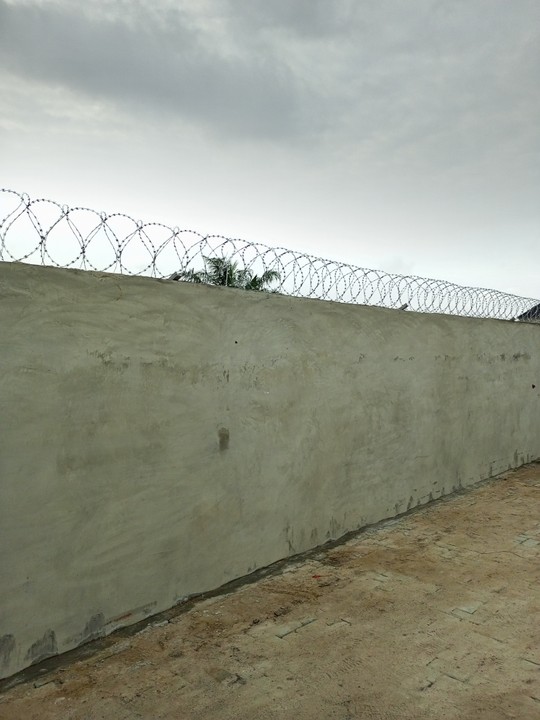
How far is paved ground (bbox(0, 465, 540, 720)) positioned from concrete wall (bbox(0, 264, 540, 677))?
0.28 meters

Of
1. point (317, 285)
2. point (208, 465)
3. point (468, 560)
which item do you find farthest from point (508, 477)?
point (208, 465)

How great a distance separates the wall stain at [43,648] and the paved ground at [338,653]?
0.13m

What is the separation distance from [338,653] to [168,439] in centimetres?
148

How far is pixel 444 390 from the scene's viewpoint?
18.2 ft

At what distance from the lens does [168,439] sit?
2924mm

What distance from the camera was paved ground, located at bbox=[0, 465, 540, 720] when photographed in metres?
2.10

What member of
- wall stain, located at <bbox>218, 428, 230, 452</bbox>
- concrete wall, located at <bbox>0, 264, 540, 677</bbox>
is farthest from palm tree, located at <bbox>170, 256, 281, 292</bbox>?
wall stain, located at <bbox>218, 428, 230, 452</bbox>

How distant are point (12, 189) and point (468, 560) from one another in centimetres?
397

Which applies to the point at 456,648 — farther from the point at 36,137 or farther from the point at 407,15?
the point at 407,15

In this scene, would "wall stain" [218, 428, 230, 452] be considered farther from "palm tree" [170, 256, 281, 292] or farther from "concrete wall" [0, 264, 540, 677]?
"palm tree" [170, 256, 281, 292]

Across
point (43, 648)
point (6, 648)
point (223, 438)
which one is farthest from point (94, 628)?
point (223, 438)

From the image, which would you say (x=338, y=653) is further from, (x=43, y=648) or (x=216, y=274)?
(x=216, y=274)

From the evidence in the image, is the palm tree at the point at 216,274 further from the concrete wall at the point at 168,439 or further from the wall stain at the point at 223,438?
the wall stain at the point at 223,438

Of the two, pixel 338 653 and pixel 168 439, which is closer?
pixel 338 653
